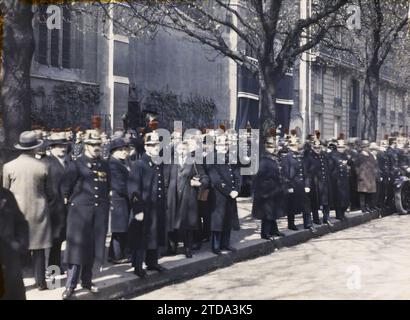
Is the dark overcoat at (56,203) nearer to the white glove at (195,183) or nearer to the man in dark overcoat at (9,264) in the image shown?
the white glove at (195,183)

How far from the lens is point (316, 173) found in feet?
48.5

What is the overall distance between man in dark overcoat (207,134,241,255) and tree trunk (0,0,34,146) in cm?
350

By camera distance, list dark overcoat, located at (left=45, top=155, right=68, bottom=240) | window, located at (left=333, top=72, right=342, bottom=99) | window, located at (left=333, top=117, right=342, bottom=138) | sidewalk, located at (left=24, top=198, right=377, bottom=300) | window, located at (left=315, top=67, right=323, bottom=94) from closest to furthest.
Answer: sidewalk, located at (left=24, top=198, right=377, bottom=300) → dark overcoat, located at (left=45, top=155, right=68, bottom=240) → window, located at (left=315, top=67, right=323, bottom=94) → window, located at (left=333, top=72, right=342, bottom=99) → window, located at (left=333, top=117, right=342, bottom=138)

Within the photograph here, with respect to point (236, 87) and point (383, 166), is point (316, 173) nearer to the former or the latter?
point (383, 166)

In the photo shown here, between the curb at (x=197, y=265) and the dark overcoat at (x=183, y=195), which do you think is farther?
the dark overcoat at (x=183, y=195)

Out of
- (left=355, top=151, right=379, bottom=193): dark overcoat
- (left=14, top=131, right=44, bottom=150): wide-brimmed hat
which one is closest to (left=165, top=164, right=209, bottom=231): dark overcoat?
(left=14, top=131, right=44, bottom=150): wide-brimmed hat

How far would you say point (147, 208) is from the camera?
29.9 feet

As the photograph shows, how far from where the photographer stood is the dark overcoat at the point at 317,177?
14.6 m

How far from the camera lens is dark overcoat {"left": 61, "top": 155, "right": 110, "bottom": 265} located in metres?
7.88

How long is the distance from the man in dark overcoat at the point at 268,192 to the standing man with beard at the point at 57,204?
410 centimetres

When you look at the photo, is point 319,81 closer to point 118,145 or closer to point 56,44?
point 56,44

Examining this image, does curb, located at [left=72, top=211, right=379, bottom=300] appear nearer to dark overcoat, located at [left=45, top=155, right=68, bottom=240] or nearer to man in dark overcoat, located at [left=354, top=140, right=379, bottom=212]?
dark overcoat, located at [left=45, top=155, right=68, bottom=240]

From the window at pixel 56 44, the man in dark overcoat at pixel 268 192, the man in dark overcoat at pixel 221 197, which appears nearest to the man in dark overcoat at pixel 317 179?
the man in dark overcoat at pixel 268 192

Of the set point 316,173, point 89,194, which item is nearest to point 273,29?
point 316,173
